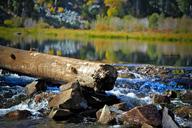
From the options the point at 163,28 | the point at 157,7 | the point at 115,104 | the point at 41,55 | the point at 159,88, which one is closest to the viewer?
the point at 115,104

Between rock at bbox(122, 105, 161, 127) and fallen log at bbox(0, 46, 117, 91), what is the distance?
59.8 inches

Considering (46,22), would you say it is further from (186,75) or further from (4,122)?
(4,122)

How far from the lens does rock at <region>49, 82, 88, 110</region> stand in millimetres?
10219

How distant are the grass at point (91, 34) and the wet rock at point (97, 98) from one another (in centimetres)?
5008

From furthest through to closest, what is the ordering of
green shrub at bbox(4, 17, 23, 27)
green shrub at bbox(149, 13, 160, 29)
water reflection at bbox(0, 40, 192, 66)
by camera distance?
1. green shrub at bbox(149, 13, 160, 29)
2. green shrub at bbox(4, 17, 23, 27)
3. water reflection at bbox(0, 40, 192, 66)

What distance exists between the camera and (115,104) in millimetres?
11312

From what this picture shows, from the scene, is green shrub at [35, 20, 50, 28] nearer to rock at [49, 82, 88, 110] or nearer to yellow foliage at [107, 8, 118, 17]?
yellow foliage at [107, 8, 118, 17]

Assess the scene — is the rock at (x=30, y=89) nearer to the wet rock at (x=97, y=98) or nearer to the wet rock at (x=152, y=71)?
the wet rock at (x=97, y=98)

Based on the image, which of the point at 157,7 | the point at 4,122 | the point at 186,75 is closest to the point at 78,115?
the point at 4,122

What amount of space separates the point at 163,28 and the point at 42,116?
5808 centimetres

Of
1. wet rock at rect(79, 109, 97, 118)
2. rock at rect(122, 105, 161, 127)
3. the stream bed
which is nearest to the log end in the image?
wet rock at rect(79, 109, 97, 118)

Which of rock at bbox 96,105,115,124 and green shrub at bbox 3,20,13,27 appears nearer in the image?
rock at bbox 96,105,115,124

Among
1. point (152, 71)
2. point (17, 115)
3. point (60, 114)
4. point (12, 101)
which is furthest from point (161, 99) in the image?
point (152, 71)

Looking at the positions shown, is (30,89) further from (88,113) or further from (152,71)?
(152,71)
